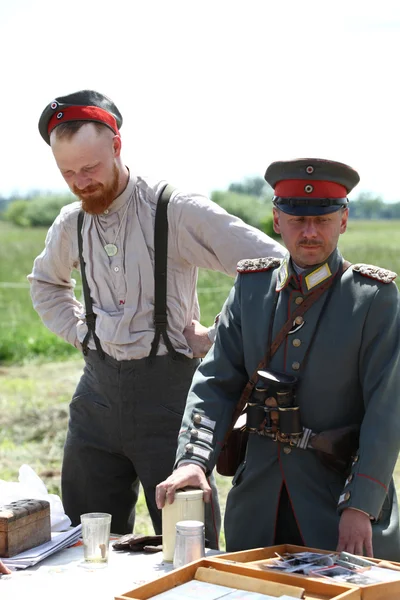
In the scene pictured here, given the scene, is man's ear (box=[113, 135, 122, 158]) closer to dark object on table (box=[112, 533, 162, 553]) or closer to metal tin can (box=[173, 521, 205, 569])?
dark object on table (box=[112, 533, 162, 553])

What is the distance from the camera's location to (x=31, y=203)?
2040 inches

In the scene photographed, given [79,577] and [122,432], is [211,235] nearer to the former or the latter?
[122,432]

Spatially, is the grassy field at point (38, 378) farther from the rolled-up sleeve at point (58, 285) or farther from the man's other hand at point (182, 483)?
the man's other hand at point (182, 483)

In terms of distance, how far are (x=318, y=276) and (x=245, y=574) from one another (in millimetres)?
954

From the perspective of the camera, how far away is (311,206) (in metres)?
2.71

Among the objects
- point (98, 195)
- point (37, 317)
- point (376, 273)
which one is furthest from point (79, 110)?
point (37, 317)

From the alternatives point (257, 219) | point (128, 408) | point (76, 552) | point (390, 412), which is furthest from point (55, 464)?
point (257, 219)

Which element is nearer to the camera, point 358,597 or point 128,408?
point 358,597

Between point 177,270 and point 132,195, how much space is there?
369 mm

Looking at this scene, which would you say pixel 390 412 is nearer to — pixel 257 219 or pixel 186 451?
pixel 186 451

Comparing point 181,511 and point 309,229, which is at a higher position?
point 309,229

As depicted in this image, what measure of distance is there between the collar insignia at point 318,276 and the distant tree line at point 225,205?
2316cm

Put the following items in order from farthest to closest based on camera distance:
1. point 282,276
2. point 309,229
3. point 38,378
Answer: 1. point 38,378
2. point 282,276
3. point 309,229

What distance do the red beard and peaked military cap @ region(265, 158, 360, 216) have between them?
105 cm
